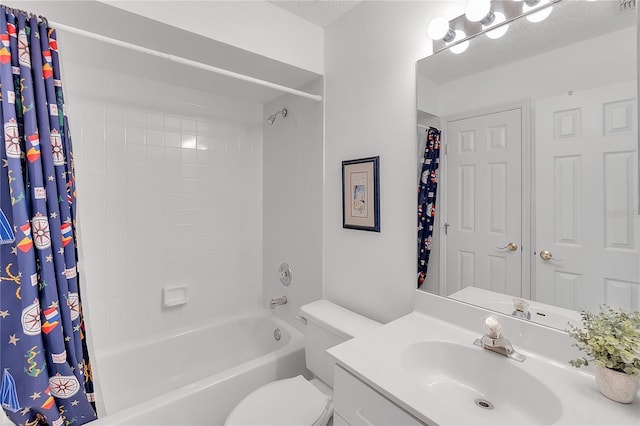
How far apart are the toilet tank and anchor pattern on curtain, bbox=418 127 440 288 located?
0.39 m

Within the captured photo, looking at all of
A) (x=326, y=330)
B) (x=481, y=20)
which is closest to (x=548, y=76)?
(x=481, y=20)

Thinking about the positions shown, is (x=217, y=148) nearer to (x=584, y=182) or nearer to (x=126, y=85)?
(x=126, y=85)

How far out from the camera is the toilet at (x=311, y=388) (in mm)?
1247

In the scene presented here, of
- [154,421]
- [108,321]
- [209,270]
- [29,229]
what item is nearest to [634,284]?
[154,421]

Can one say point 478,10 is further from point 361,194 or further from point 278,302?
point 278,302

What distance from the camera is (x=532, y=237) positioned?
1050 millimetres

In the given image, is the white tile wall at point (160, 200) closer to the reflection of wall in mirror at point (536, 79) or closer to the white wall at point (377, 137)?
the white wall at point (377, 137)

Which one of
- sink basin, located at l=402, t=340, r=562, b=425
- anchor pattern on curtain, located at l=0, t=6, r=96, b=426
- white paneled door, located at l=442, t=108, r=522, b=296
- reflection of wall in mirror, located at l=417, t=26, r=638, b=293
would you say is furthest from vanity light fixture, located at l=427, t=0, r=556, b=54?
anchor pattern on curtain, located at l=0, t=6, r=96, b=426

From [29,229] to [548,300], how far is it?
1851 mm

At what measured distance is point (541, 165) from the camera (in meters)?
1.02

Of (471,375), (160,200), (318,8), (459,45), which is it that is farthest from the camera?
(160,200)

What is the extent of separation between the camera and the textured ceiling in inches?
65.1

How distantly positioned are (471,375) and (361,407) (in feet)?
1.35

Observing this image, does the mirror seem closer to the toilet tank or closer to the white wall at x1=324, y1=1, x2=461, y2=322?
the white wall at x1=324, y1=1, x2=461, y2=322
